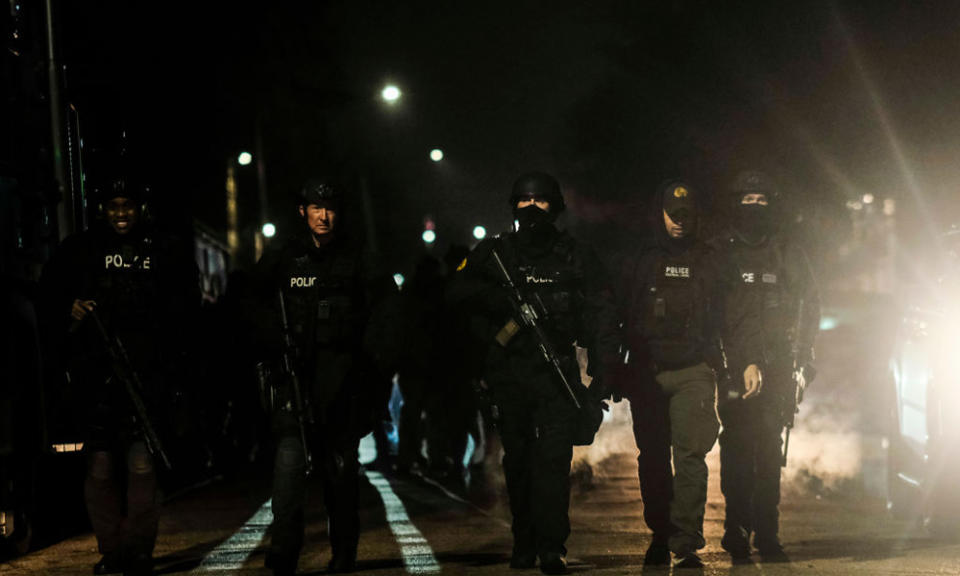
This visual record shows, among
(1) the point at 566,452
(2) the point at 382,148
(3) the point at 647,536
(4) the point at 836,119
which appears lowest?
(3) the point at 647,536

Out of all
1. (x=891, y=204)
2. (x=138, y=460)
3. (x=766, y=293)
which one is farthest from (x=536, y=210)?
(x=891, y=204)

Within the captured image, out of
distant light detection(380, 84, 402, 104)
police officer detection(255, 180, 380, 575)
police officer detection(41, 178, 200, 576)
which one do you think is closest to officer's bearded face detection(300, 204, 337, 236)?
police officer detection(255, 180, 380, 575)

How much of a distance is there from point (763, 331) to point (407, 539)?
257cm

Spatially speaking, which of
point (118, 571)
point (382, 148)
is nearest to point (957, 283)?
point (118, 571)

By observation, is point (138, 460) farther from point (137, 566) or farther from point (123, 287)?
point (123, 287)

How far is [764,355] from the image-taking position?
818 centimetres

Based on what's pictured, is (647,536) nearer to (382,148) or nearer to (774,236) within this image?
(774,236)

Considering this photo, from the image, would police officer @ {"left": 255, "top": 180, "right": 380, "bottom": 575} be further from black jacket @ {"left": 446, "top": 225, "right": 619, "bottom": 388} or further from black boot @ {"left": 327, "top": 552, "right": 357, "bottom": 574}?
black jacket @ {"left": 446, "top": 225, "right": 619, "bottom": 388}

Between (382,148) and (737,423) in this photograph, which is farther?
(382,148)

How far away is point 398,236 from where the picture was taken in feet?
220

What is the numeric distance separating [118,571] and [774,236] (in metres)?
4.19

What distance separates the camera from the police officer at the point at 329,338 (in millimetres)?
7152

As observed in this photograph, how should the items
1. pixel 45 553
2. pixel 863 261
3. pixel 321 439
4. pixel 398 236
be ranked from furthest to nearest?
pixel 863 261
pixel 398 236
pixel 45 553
pixel 321 439

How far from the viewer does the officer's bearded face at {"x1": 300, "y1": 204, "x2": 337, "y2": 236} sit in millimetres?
7258
